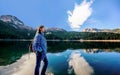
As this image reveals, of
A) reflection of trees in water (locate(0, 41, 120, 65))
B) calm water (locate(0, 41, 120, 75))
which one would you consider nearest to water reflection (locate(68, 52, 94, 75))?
calm water (locate(0, 41, 120, 75))

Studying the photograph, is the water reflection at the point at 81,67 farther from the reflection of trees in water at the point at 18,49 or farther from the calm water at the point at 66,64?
the reflection of trees in water at the point at 18,49

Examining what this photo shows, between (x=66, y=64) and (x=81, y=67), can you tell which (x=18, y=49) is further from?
(x=81, y=67)

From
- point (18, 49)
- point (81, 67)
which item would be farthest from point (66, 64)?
point (18, 49)

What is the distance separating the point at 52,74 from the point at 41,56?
2.89 m

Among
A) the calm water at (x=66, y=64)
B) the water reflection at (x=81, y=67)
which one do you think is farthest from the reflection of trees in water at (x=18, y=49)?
the water reflection at (x=81, y=67)

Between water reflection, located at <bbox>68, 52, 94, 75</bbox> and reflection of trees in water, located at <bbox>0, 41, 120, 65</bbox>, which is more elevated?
reflection of trees in water, located at <bbox>0, 41, 120, 65</bbox>

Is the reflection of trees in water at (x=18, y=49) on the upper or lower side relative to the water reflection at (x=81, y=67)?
upper

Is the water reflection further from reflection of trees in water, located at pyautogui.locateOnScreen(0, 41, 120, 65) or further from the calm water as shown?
reflection of trees in water, located at pyautogui.locateOnScreen(0, 41, 120, 65)

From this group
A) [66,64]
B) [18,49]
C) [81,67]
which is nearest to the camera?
[81,67]

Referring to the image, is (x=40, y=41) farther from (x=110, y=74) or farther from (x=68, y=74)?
(x=110, y=74)

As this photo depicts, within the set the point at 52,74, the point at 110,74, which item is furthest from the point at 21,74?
the point at 110,74

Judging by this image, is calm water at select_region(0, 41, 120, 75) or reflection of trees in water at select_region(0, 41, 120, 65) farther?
reflection of trees in water at select_region(0, 41, 120, 65)

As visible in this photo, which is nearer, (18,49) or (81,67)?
(81,67)

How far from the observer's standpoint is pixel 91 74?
1541 cm
